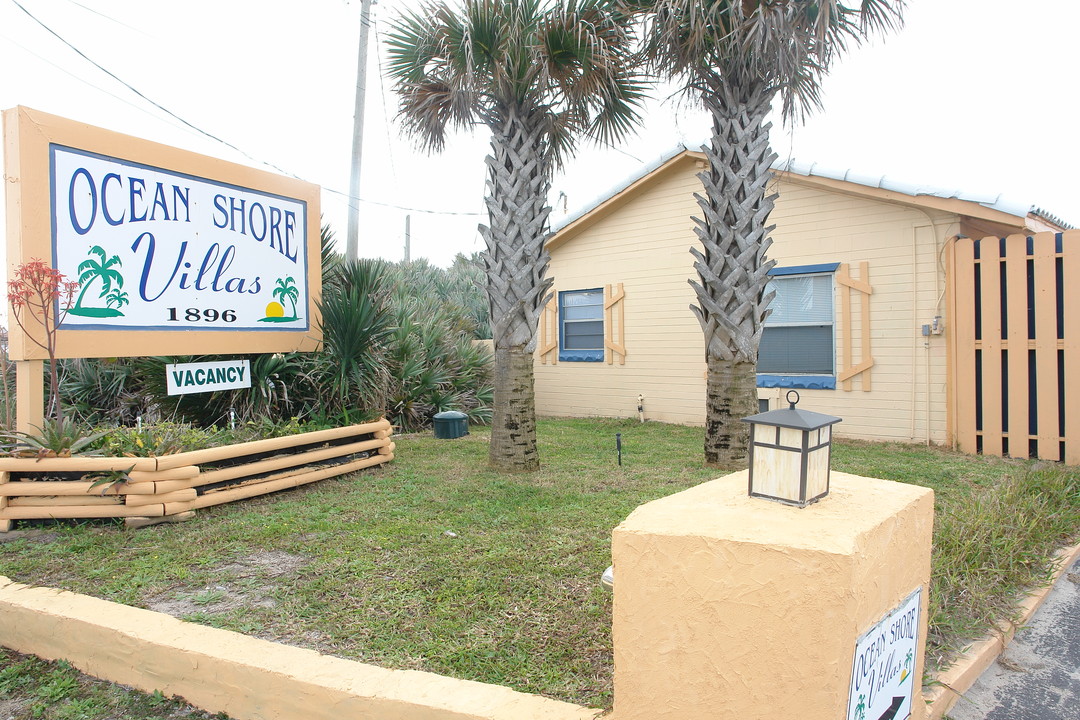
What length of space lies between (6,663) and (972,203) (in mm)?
9948

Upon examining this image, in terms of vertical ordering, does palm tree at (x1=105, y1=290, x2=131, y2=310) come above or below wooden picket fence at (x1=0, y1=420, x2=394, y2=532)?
above

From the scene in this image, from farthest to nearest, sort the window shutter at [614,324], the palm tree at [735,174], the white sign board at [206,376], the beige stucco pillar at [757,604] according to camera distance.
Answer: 1. the window shutter at [614,324]
2. the palm tree at [735,174]
3. the white sign board at [206,376]
4. the beige stucco pillar at [757,604]

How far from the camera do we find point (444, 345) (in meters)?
12.4

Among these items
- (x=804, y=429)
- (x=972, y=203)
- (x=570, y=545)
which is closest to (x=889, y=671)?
Answer: (x=804, y=429)

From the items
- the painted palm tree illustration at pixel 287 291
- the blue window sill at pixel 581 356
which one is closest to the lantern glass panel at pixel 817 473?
the painted palm tree illustration at pixel 287 291

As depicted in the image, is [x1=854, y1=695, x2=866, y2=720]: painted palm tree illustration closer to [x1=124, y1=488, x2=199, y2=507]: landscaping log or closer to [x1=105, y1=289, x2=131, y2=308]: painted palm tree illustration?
[x1=124, y1=488, x2=199, y2=507]: landscaping log

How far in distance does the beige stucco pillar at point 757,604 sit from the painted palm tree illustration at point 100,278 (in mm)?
5598

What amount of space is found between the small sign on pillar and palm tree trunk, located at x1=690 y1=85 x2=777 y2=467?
5037 millimetres

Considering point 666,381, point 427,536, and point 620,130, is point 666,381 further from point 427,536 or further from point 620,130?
point 427,536

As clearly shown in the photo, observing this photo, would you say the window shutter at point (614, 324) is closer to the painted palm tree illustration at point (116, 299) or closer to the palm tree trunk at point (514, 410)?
the palm tree trunk at point (514, 410)

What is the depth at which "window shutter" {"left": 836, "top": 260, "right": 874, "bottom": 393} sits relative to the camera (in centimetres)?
971

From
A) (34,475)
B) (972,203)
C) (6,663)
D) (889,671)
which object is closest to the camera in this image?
(889,671)

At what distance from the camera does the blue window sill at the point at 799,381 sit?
1018 cm

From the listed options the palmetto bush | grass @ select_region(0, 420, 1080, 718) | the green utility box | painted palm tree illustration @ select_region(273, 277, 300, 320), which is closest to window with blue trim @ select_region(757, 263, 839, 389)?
grass @ select_region(0, 420, 1080, 718)
